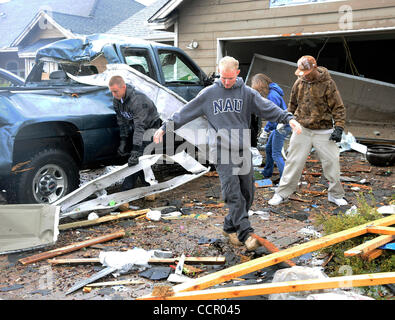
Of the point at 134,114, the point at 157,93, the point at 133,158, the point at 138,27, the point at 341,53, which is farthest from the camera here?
the point at 138,27

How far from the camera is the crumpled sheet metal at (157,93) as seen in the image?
6.14 metres

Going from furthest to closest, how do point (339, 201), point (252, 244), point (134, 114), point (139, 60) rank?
point (139, 60) → point (339, 201) → point (134, 114) → point (252, 244)

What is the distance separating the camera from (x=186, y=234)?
4.94 metres

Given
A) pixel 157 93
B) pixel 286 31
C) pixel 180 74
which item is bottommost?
pixel 157 93

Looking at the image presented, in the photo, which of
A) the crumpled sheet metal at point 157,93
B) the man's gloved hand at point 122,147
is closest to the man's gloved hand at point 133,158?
the man's gloved hand at point 122,147

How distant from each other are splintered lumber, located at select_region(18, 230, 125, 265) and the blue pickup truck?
3.14 ft

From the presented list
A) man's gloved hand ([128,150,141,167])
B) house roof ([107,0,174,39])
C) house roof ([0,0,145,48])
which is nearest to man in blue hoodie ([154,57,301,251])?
man's gloved hand ([128,150,141,167])

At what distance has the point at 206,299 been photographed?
2.94 meters

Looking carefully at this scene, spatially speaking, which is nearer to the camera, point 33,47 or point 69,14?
point 33,47

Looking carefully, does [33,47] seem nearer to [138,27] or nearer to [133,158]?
[138,27]

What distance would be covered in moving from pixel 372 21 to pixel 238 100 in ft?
19.9

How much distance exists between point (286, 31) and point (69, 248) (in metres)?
7.66

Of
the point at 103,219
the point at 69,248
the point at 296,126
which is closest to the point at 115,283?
the point at 69,248

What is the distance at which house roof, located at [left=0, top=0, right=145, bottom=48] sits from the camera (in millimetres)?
26702
